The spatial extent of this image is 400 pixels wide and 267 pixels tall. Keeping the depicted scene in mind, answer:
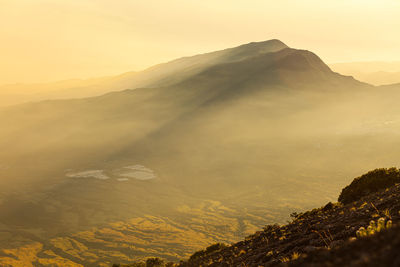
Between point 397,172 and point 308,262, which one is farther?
point 397,172

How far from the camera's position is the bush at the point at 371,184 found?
946 inches

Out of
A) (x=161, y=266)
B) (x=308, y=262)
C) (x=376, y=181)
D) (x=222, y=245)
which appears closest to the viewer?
(x=308, y=262)

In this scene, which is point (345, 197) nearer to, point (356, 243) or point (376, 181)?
point (376, 181)

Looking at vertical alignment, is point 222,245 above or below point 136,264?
above

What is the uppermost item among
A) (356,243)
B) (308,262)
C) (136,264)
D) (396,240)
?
(396,240)

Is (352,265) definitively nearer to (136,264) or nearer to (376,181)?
(376,181)

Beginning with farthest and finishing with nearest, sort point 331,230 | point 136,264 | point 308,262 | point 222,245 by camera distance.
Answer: point 136,264
point 222,245
point 331,230
point 308,262

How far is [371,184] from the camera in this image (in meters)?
24.7

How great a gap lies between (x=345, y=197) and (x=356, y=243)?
2188cm

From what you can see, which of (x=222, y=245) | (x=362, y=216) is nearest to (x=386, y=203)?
(x=362, y=216)

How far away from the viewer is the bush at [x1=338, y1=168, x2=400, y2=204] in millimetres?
24023

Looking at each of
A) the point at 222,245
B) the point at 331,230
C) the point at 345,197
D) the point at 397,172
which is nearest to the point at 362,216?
the point at 331,230

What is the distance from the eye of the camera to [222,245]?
115 ft

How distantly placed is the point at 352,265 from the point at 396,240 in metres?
0.78
